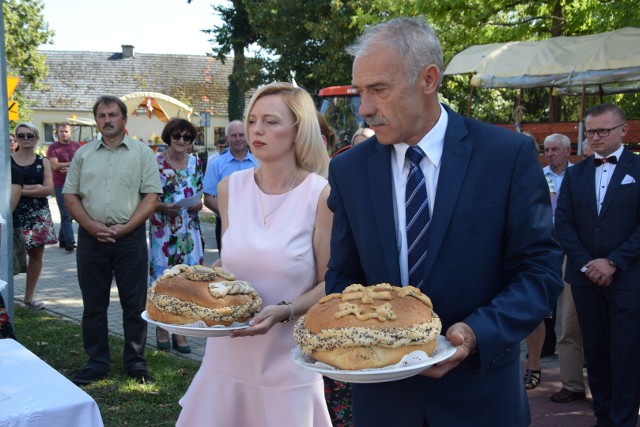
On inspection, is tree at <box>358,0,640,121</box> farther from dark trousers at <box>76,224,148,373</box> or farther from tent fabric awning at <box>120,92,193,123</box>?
tent fabric awning at <box>120,92,193,123</box>

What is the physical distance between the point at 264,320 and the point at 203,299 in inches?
10.4

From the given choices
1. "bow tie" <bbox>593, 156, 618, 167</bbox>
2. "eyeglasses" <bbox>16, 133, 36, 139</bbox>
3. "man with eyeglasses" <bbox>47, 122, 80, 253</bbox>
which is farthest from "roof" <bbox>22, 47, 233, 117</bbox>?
"bow tie" <bbox>593, 156, 618, 167</bbox>

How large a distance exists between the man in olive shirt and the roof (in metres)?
48.8

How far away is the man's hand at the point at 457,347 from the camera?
2.04 m

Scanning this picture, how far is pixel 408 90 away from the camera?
2.25 m

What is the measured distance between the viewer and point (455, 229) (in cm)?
222

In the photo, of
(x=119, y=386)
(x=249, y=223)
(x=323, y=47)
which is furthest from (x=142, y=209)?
(x=323, y=47)

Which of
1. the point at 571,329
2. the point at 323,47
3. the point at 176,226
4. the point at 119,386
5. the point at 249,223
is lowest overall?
the point at 119,386

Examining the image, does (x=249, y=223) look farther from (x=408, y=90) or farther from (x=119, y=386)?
(x=119, y=386)

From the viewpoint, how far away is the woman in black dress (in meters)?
9.49

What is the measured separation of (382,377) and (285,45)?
1158 inches

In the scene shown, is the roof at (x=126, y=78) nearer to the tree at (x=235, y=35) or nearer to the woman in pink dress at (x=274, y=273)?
the tree at (x=235, y=35)

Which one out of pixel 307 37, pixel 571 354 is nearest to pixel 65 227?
pixel 571 354

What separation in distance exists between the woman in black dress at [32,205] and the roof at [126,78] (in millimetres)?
45297
